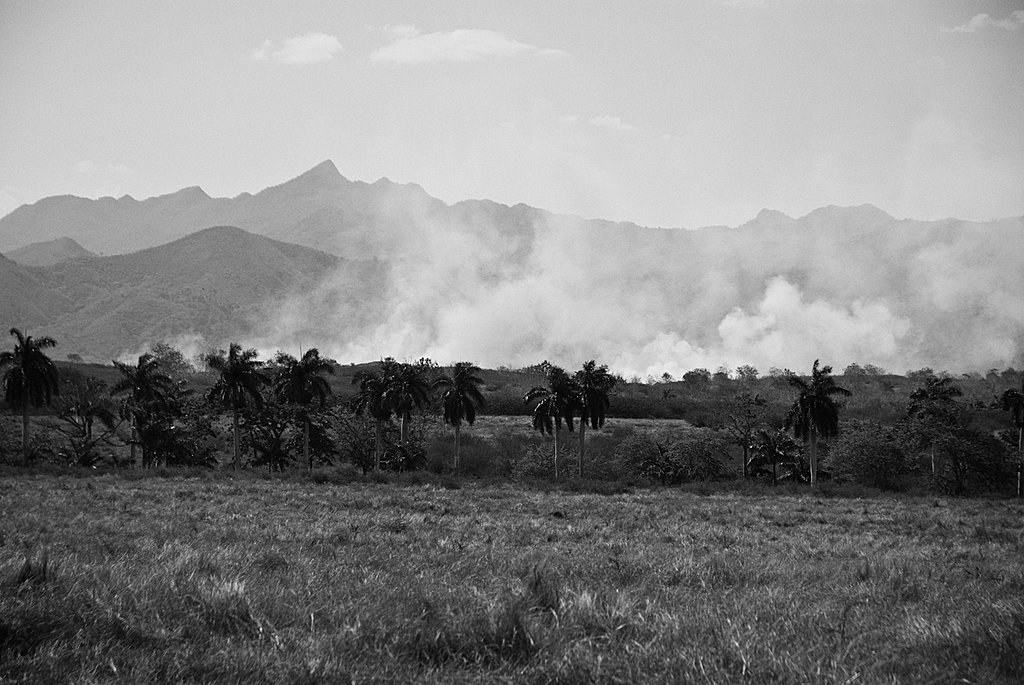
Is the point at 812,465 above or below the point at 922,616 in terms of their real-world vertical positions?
below

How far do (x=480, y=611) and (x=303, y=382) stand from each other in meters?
74.8

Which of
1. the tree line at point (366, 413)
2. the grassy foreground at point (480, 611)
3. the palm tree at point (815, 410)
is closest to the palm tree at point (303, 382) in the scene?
the tree line at point (366, 413)

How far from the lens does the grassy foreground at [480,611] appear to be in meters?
7.20

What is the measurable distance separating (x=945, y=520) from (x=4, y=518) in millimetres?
37068

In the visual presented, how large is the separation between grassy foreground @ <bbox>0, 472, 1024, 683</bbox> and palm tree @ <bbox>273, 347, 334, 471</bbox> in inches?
2327

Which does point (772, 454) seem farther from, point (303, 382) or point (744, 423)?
point (303, 382)

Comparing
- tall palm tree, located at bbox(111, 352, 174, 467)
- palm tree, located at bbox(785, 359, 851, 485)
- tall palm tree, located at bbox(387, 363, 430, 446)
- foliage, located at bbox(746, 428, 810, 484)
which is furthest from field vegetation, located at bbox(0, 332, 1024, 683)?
foliage, located at bbox(746, 428, 810, 484)

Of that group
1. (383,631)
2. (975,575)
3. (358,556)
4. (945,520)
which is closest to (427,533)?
(358,556)

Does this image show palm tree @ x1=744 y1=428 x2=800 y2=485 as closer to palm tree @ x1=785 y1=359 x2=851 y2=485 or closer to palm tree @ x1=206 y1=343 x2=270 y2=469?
palm tree @ x1=785 y1=359 x2=851 y2=485

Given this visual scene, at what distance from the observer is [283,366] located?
82.9 meters

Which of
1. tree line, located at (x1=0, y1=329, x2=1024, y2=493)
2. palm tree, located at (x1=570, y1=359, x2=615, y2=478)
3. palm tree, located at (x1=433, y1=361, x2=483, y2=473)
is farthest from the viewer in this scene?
palm tree, located at (x1=570, y1=359, x2=615, y2=478)

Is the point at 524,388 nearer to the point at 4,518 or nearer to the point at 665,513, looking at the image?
the point at 665,513

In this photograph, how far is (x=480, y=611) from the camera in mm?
8992

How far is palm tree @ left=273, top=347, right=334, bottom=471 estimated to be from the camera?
80.2 m
